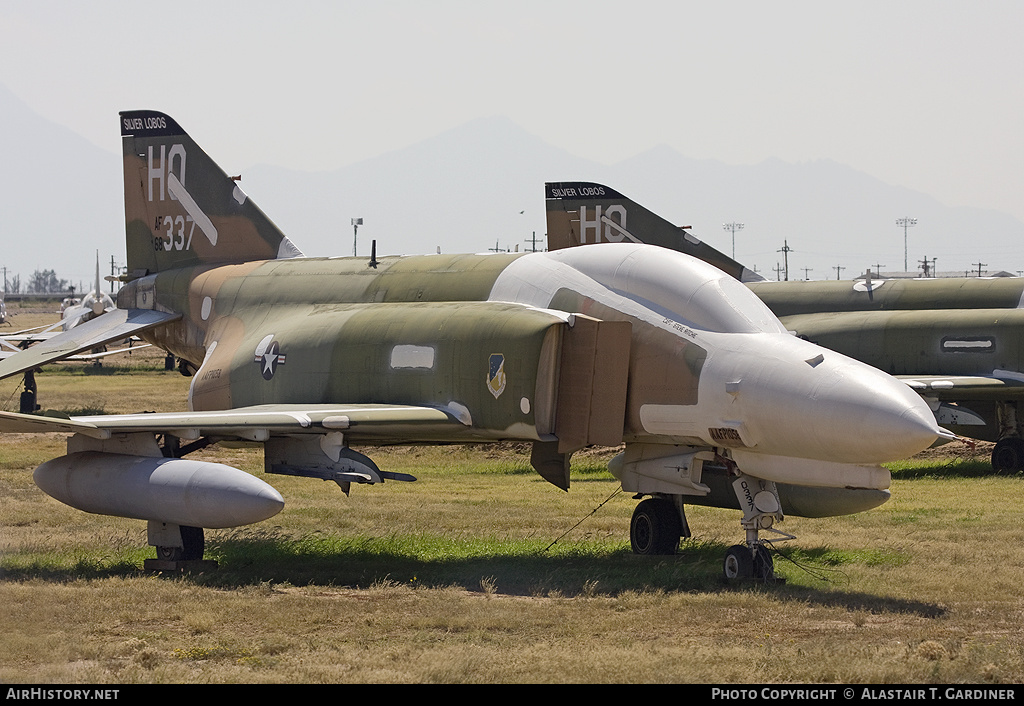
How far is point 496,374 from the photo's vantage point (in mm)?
13555

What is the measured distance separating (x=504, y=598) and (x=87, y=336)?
9.34m

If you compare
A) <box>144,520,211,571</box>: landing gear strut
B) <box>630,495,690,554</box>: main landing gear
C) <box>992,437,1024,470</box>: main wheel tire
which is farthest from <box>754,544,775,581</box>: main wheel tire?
<box>992,437,1024,470</box>: main wheel tire

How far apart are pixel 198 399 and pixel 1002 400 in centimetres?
1611

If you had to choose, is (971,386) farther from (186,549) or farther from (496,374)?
(186,549)

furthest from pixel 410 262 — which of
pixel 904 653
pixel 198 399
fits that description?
pixel 904 653

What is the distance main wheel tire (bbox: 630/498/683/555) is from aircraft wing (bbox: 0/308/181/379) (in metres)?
8.28

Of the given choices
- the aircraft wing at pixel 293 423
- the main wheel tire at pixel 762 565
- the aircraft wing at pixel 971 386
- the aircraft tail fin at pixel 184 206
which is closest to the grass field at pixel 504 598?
the main wheel tire at pixel 762 565

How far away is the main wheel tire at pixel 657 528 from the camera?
1456 cm

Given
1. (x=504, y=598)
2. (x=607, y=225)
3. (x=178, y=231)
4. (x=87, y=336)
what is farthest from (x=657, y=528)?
(x=178, y=231)

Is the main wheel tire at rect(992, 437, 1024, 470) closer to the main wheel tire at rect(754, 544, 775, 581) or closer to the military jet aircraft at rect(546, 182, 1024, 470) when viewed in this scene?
the military jet aircraft at rect(546, 182, 1024, 470)

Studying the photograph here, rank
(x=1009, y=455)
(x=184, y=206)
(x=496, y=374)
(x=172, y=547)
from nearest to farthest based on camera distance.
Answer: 1. (x=496, y=374)
2. (x=172, y=547)
3. (x=184, y=206)
4. (x=1009, y=455)

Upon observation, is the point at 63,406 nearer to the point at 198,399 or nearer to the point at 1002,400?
the point at 198,399

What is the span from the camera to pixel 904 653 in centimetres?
923

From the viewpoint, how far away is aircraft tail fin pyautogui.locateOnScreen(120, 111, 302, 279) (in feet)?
65.2
